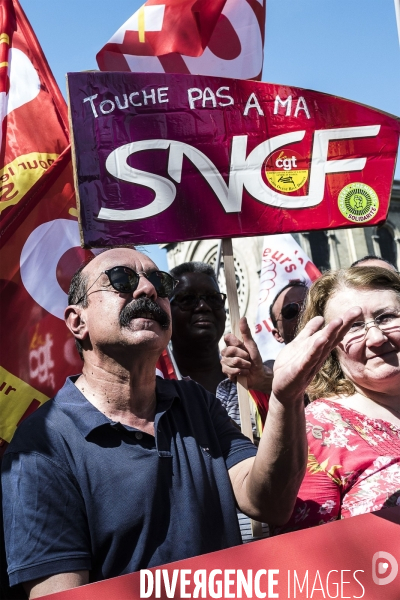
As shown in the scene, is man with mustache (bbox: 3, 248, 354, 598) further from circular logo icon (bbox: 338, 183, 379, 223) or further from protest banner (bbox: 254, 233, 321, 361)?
protest banner (bbox: 254, 233, 321, 361)

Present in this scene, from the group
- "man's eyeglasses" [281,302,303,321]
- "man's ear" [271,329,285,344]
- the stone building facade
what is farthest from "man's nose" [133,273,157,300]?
the stone building facade

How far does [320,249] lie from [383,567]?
2650cm

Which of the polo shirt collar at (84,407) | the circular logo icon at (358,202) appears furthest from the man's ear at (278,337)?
the polo shirt collar at (84,407)

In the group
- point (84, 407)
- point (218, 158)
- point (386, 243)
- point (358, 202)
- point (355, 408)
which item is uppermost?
point (218, 158)

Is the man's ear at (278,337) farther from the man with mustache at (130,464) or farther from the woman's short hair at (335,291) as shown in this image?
the man with mustache at (130,464)

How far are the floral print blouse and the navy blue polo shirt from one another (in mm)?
248

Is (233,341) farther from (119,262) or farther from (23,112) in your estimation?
(23,112)

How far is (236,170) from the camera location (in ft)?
9.66

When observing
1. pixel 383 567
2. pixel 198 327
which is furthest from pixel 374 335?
pixel 198 327

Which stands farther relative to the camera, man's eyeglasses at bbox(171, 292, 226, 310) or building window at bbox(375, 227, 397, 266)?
building window at bbox(375, 227, 397, 266)

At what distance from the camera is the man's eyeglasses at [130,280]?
233cm

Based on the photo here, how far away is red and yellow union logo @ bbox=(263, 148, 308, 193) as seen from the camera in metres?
2.95

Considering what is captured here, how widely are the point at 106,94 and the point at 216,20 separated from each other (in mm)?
2577

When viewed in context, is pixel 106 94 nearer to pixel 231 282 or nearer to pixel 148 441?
pixel 231 282
